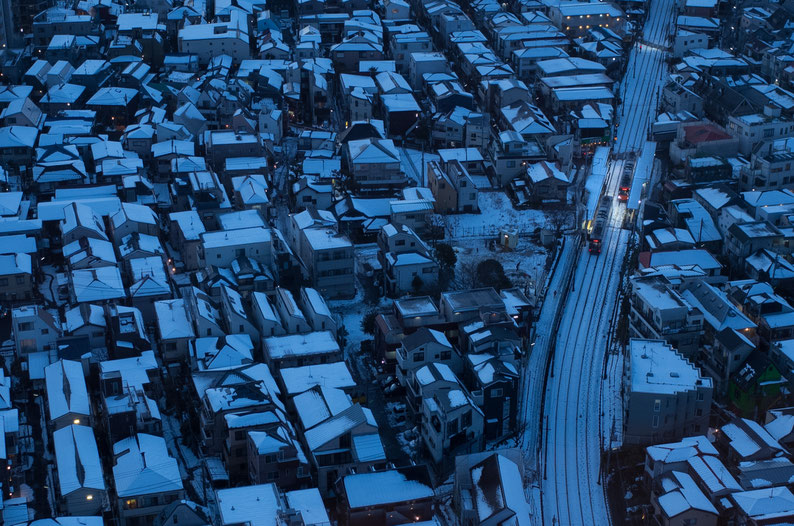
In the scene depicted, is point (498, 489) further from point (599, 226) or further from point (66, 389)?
point (599, 226)

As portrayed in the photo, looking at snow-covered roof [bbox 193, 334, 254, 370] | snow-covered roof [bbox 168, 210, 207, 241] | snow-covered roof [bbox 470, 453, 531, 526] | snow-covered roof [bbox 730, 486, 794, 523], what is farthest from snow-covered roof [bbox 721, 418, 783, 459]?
snow-covered roof [bbox 168, 210, 207, 241]

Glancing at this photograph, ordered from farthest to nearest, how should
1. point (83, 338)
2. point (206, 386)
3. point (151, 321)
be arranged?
point (151, 321) < point (83, 338) < point (206, 386)

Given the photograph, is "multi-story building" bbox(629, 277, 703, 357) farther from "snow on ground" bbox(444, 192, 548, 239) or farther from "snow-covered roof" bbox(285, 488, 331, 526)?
"snow-covered roof" bbox(285, 488, 331, 526)

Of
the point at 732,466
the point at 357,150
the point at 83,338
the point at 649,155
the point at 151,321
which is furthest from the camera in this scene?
the point at 649,155

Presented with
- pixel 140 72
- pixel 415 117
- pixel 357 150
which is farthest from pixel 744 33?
pixel 140 72

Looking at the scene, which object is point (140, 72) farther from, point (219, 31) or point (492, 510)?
point (492, 510)

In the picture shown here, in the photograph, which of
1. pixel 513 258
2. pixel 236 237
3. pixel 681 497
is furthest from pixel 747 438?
pixel 236 237
